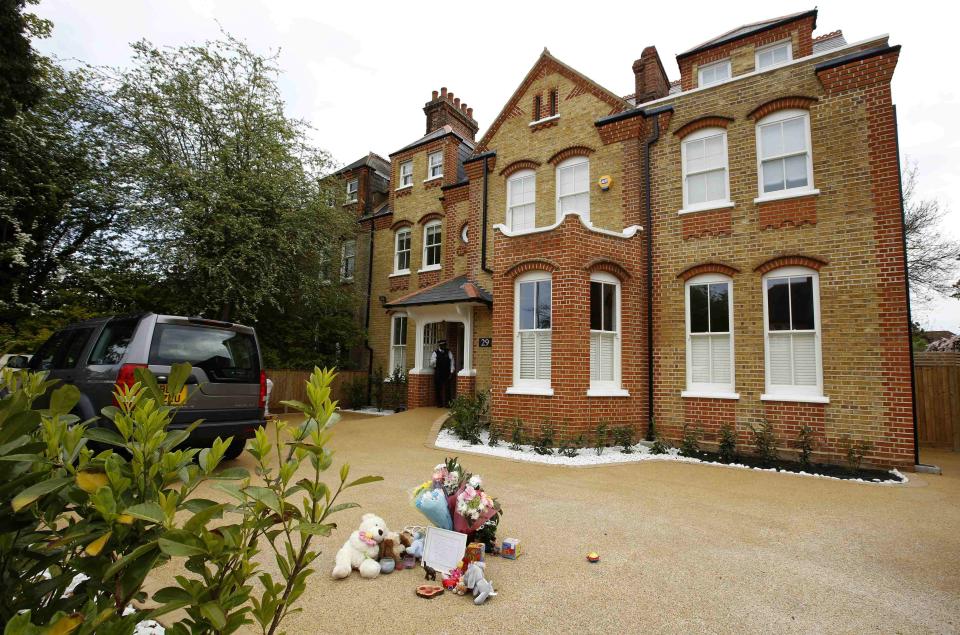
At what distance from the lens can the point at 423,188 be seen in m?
16.1

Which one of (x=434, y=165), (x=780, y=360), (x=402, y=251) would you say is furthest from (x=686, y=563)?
(x=434, y=165)

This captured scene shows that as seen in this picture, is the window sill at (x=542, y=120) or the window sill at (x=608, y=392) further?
the window sill at (x=542, y=120)

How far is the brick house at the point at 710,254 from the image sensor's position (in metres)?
8.12

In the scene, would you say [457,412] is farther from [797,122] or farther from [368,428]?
[797,122]

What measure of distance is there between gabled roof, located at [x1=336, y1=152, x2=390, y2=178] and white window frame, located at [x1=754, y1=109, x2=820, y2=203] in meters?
13.9

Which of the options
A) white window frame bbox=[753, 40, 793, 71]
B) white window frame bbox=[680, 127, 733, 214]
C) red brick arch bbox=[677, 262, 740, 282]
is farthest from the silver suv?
white window frame bbox=[753, 40, 793, 71]

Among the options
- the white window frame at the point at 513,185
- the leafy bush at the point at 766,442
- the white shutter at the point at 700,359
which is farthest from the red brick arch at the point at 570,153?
the leafy bush at the point at 766,442

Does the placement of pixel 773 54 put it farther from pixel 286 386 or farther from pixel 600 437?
pixel 286 386

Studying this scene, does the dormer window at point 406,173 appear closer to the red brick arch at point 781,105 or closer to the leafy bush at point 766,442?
the red brick arch at point 781,105

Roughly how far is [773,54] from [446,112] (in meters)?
10.7

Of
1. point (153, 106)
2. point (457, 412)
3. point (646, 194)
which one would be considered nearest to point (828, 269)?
point (646, 194)

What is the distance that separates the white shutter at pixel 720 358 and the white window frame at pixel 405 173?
452 inches

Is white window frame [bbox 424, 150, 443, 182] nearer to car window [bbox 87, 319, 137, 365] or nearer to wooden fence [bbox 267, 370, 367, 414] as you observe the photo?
wooden fence [bbox 267, 370, 367, 414]

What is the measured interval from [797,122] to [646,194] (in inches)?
116
